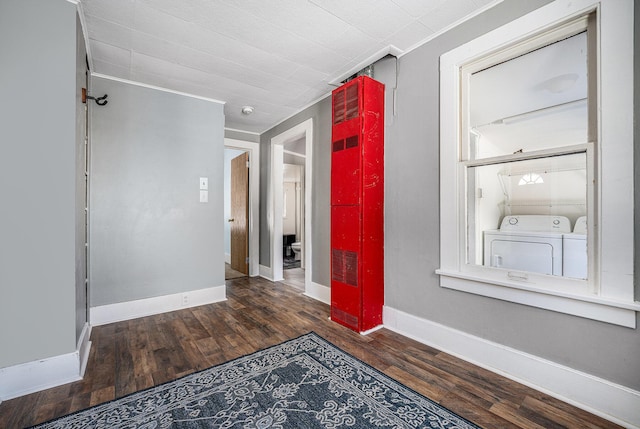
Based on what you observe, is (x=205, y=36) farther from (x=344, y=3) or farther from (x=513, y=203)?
(x=513, y=203)

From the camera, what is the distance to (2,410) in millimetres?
1568

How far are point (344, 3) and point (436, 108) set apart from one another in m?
1.05

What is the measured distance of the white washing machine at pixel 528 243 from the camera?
5.81 feet

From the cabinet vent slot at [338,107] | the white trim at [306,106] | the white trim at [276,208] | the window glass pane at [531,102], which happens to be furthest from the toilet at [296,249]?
the window glass pane at [531,102]

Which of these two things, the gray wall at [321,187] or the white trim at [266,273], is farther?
the white trim at [266,273]

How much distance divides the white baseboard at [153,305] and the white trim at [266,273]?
3.33 ft

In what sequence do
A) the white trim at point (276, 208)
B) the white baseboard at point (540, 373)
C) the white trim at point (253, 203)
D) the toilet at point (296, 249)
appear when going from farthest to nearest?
the toilet at point (296, 249), the white trim at point (253, 203), the white trim at point (276, 208), the white baseboard at point (540, 373)

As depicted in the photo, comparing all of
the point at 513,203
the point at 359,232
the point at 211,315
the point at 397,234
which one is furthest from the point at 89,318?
the point at 513,203

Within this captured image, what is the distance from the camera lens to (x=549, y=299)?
1.69m

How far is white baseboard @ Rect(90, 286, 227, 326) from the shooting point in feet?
9.18

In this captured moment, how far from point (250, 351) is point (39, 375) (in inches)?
51.0

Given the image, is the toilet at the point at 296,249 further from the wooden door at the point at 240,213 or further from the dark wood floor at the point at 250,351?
the dark wood floor at the point at 250,351

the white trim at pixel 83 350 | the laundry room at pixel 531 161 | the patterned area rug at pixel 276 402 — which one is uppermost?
the laundry room at pixel 531 161

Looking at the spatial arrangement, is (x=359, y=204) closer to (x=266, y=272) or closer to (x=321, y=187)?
(x=321, y=187)
